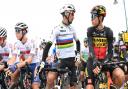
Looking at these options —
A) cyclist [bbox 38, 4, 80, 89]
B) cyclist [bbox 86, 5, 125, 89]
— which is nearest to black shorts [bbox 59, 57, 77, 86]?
cyclist [bbox 38, 4, 80, 89]

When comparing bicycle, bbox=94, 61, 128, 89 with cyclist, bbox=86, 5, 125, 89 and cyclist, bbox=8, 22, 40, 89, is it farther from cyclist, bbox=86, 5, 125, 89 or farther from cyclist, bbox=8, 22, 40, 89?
cyclist, bbox=8, 22, 40, 89

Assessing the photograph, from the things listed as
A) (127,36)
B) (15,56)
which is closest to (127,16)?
(127,36)

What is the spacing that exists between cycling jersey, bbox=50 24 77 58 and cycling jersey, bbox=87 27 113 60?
1.28m

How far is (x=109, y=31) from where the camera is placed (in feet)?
31.2

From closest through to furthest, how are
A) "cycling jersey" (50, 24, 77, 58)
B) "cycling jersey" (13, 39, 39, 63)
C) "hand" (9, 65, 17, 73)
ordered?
1. "cycling jersey" (50, 24, 77, 58)
2. "hand" (9, 65, 17, 73)
3. "cycling jersey" (13, 39, 39, 63)

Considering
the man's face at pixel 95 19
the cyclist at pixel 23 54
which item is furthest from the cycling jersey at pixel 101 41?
the cyclist at pixel 23 54

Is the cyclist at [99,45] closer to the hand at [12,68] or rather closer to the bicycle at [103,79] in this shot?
the bicycle at [103,79]

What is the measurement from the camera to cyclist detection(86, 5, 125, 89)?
905cm

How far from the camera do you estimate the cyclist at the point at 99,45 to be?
9.05 metres

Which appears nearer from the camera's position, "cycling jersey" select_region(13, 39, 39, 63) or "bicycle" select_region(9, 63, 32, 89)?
"bicycle" select_region(9, 63, 32, 89)

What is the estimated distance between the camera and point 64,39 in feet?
35.0

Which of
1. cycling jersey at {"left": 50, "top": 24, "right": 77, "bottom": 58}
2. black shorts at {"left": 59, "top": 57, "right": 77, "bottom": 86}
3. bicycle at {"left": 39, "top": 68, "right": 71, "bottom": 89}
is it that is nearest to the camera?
bicycle at {"left": 39, "top": 68, "right": 71, "bottom": 89}

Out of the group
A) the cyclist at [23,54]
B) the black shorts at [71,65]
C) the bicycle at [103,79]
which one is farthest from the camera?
the cyclist at [23,54]

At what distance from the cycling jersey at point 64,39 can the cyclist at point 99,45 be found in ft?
4.20
